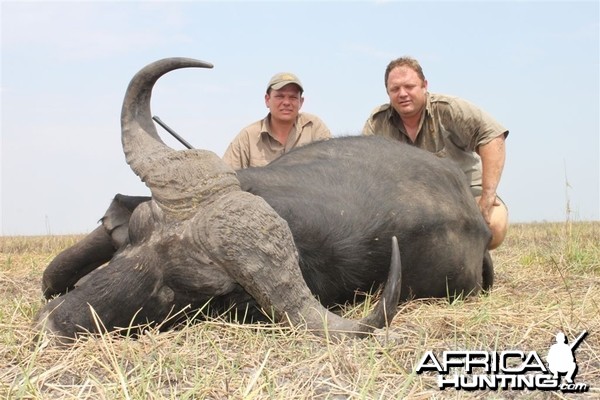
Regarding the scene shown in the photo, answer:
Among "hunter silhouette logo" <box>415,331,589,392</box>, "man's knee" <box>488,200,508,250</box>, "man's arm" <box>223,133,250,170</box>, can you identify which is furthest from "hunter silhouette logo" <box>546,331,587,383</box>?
"man's arm" <box>223,133,250,170</box>

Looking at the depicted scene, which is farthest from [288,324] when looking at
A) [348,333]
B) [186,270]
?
[186,270]

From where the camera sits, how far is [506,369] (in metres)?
2.66

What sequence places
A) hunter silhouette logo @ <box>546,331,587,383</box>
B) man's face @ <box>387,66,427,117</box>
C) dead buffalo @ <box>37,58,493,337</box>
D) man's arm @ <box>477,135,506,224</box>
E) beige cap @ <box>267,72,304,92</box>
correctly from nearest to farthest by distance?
1. hunter silhouette logo @ <box>546,331,587,383</box>
2. dead buffalo @ <box>37,58,493,337</box>
3. man's arm @ <box>477,135,506,224</box>
4. man's face @ <box>387,66,427,117</box>
5. beige cap @ <box>267,72,304,92</box>

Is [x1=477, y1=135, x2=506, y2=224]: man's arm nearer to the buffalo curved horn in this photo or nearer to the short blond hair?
the short blond hair

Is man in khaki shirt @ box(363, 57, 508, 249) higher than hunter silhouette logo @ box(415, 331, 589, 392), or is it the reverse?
man in khaki shirt @ box(363, 57, 508, 249)

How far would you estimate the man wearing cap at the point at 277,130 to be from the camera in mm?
7523

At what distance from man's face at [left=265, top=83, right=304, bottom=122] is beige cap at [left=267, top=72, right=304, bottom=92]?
48 millimetres

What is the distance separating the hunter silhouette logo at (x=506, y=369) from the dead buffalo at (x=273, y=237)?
0.29 m

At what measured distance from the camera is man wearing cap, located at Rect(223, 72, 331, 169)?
752cm

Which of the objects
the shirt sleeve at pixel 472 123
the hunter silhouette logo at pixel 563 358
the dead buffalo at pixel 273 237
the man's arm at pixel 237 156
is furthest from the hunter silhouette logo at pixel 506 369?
the man's arm at pixel 237 156

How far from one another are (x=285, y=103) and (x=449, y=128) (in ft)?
6.73

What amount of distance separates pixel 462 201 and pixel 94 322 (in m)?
2.25

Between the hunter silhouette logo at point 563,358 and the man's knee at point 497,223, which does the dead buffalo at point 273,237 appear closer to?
the hunter silhouette logo at point 563,358

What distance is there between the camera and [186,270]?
3008 millimetres
